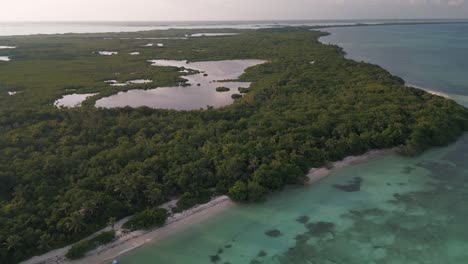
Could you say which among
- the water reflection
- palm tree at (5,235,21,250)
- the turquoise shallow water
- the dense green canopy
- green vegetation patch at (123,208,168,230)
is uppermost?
the water reflection

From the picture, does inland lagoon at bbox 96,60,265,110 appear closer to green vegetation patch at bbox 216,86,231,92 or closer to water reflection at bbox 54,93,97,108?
green vegetation patch at bbox 216,86,231,92

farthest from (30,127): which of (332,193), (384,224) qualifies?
(384,224)

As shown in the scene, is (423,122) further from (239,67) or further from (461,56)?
(461,56)

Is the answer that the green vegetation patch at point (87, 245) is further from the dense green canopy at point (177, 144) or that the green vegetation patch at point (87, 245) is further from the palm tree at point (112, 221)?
the dense green canopy at point (177, 144)

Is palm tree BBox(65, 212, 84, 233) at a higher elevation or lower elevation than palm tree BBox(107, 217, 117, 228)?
higher

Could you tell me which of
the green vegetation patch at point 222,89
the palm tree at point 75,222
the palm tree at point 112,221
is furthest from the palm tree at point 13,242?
the green vegetation patch at point 222,89

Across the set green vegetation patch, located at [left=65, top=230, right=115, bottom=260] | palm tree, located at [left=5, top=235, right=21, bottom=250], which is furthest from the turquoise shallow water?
palm tree, located at [left=5, top=235, right=21, bottom=250]

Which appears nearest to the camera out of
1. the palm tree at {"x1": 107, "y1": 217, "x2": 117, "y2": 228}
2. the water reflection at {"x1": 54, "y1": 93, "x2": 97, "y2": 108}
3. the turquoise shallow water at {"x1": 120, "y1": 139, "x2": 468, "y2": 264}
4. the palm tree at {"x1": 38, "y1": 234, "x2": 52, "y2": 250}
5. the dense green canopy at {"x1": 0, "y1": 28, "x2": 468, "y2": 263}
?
the palm tree at {"x1": 38, "y1": 234, "x2": 52, "y2": 250}
